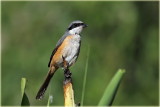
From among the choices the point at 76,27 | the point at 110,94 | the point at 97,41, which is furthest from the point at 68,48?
the point at 97,41

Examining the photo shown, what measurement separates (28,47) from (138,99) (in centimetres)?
192

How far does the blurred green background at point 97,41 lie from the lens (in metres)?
8.73

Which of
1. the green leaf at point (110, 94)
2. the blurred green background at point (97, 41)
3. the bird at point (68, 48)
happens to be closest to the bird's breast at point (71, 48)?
the bird at point (68, 48)

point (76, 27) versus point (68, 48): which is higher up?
point (76, 27)

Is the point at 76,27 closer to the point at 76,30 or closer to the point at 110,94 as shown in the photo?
the point at 76,30

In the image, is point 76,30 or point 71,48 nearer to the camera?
point 71,48

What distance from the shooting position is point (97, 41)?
360 inches

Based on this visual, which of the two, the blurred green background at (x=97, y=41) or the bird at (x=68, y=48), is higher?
the bird at (x=68, y=48)

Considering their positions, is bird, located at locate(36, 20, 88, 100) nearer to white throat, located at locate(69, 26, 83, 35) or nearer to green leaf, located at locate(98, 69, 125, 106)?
white throat, located at locate(69, 26, 83, 35)

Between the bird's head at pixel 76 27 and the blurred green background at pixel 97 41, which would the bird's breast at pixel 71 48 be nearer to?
the bird's head at pixel 76 27

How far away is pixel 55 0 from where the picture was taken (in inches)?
375

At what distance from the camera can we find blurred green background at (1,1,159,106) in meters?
8.73

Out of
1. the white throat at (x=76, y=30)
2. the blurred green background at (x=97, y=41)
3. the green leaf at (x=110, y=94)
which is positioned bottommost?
the blurred green background at (x=97, y=41)

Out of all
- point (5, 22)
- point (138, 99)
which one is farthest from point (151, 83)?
point (5, 22)
